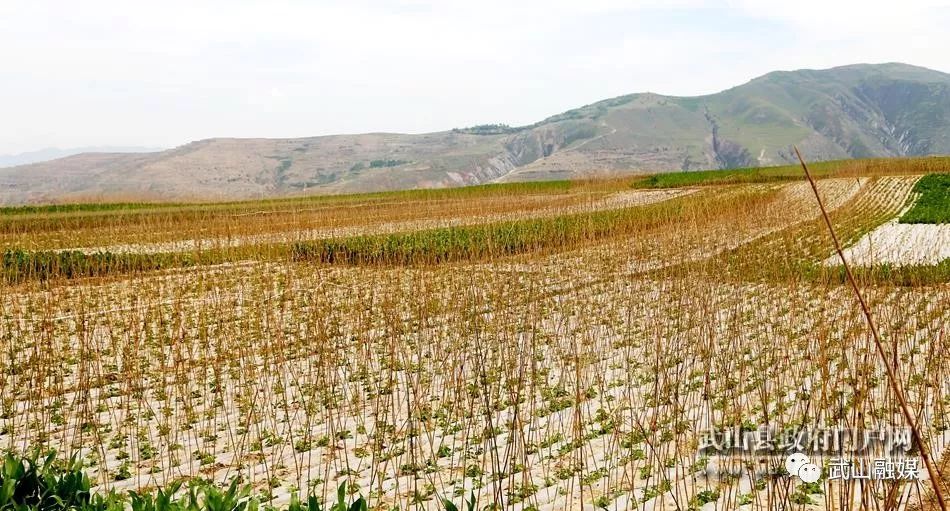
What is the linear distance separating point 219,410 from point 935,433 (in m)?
5.40

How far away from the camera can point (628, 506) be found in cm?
Answer: 368

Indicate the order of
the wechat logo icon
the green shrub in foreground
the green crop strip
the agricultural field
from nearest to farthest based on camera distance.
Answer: the green shrub in foreground
the wechat logo icon
the agricultural field
the green crop strip

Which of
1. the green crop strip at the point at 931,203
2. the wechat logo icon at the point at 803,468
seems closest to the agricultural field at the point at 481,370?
the wechat logo icon at the point at 803,468

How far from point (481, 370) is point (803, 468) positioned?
321 centimetres

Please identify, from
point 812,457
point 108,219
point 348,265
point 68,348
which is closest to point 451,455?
point 812,457

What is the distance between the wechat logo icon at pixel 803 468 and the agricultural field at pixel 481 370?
107 millimetres

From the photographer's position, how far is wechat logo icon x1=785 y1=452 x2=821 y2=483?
3.19 meters

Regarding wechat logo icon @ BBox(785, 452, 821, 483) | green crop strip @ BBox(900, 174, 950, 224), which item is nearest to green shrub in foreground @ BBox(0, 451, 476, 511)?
wechat logo icon @ BBox(785, 452, 821, 483)

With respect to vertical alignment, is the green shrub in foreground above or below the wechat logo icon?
above

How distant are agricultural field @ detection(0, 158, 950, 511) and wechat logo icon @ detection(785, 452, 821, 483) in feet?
0.35

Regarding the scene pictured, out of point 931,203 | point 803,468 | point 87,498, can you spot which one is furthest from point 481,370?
point 931,203

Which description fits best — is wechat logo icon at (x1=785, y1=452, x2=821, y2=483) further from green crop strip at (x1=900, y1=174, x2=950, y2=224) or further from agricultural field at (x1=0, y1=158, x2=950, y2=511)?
green crop strip at (x1=900, y1=174, x2=950, y2=224)

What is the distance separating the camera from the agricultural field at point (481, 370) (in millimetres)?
3990

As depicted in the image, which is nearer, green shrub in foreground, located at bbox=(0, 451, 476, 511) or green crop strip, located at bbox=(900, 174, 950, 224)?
green shrub in foreground, located at bbox=(0, 451, 476, 511)
